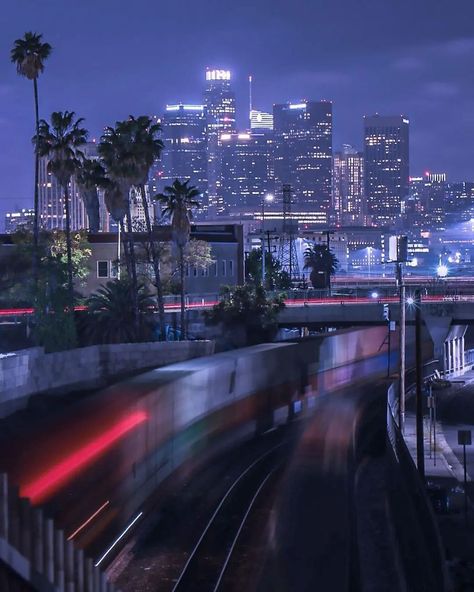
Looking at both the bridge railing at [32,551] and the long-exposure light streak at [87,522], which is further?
the long-exposure light streak at [87,522]

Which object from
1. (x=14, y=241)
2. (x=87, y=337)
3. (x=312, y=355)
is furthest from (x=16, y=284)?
(x=312, y=355)

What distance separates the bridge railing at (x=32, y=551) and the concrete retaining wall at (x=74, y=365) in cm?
2227

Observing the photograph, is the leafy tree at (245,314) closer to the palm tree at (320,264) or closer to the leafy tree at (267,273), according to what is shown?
the leafy tree at (267,273)

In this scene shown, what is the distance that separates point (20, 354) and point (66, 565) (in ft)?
83.4

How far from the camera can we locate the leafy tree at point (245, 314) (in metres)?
63.4

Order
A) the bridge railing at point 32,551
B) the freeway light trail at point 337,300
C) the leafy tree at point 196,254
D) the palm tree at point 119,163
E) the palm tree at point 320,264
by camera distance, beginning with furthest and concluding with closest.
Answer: the palm tree at point 320,264 → the leafy tree at point 196,254 → the freeway light trail at point 337,300 → the palm tree at point 119,163 → the bridge railing at point 32,551

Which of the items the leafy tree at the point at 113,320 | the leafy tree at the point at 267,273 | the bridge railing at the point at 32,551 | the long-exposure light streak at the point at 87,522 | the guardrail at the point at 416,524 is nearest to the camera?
the bridge railing at the point at 32,551

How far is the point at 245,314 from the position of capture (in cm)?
6344

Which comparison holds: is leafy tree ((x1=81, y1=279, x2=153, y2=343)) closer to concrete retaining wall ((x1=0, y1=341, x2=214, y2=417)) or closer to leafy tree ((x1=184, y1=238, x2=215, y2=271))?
concrete retaining wall ((x1=0, y1=341, x2=214, y2=417))

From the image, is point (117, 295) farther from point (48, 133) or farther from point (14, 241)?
point (14, 241)

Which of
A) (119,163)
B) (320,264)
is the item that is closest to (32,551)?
(119,163)

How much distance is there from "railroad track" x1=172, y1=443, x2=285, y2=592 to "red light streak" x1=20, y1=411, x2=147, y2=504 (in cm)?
316

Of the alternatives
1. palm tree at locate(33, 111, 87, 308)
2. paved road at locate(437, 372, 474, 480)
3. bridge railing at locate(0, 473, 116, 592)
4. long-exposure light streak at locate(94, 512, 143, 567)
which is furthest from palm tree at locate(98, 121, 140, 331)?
bridge railing at locate(0, 473, 116, 592)

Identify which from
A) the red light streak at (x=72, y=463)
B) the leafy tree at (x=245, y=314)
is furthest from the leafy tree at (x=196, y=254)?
the red light streak at (x=72, y=463)
